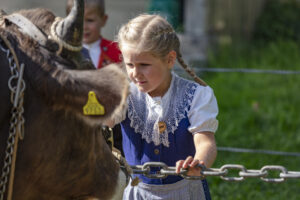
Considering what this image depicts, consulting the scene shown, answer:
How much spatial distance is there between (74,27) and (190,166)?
0.85 m

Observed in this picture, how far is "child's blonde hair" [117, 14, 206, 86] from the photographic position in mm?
2834

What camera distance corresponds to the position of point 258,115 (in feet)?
22.5

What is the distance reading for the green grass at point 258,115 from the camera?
5.14 meters

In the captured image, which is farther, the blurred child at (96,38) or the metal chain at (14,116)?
the blurred child at (96,38)

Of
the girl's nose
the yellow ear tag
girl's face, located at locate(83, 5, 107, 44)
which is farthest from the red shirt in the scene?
the yellow ear tag

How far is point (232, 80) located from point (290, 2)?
3547mm

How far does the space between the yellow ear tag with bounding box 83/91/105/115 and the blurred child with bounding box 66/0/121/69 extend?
2532 mm

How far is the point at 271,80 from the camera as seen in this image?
8.07 metres

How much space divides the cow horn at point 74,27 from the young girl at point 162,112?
68 cm

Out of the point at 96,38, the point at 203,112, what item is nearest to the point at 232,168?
the point at 203,112

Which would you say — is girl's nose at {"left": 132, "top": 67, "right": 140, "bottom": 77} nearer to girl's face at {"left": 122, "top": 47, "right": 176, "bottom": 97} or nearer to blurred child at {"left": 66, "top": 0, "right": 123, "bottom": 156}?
girl's face at {"left": 122, "top": 47, "right": 176, "bottom": 97}

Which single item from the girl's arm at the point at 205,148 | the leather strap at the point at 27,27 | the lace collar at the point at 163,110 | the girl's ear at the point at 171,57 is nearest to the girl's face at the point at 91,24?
the lace collar at the point at 163,110

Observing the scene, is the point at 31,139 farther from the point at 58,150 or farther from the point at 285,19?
the point at 285,19

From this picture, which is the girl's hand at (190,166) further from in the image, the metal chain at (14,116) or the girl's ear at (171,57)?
the metal chain at (14,116)
